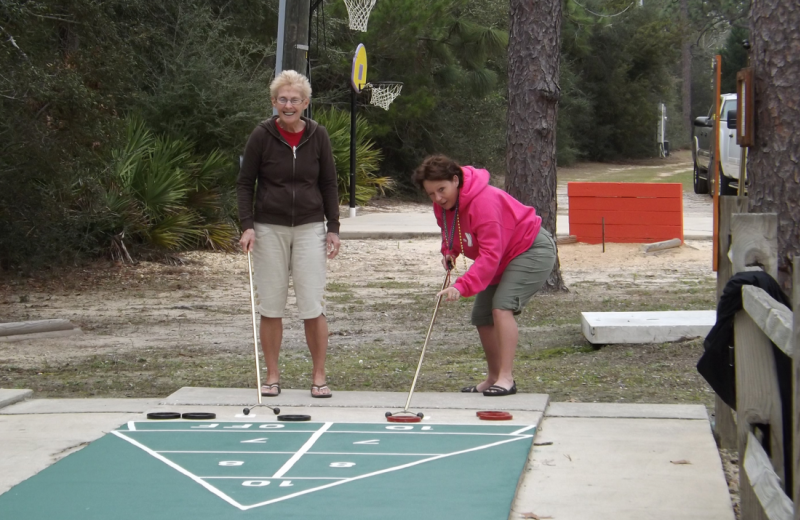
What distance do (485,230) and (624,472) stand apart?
5.41 ft

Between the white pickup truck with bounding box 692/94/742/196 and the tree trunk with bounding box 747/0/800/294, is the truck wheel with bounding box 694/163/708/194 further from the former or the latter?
the tree trunk with bounding box 747/0/800/294

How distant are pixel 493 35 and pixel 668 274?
47.6ft

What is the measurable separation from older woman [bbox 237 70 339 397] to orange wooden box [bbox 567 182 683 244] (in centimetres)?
965

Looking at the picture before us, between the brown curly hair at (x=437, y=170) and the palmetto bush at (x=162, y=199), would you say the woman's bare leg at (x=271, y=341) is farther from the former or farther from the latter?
the palmetto bush at (x=162, y=199)

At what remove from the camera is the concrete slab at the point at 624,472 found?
4051mm

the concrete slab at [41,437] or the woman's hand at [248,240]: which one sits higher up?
the woman's hand at [248,240]

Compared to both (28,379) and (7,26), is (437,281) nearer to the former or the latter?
(7,26)

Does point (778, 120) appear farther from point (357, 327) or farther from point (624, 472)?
point (357, 327)

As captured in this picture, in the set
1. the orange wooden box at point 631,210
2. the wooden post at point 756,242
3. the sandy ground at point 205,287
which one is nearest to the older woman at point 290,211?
the wooden post at point 756,242

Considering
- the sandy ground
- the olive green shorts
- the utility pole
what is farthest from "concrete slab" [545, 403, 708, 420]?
the utility pole

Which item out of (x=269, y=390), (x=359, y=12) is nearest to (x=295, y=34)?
(x=269, y=390)

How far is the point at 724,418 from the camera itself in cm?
517

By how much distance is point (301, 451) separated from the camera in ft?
16.0

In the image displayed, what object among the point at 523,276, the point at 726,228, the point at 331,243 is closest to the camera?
the point at 726,228
